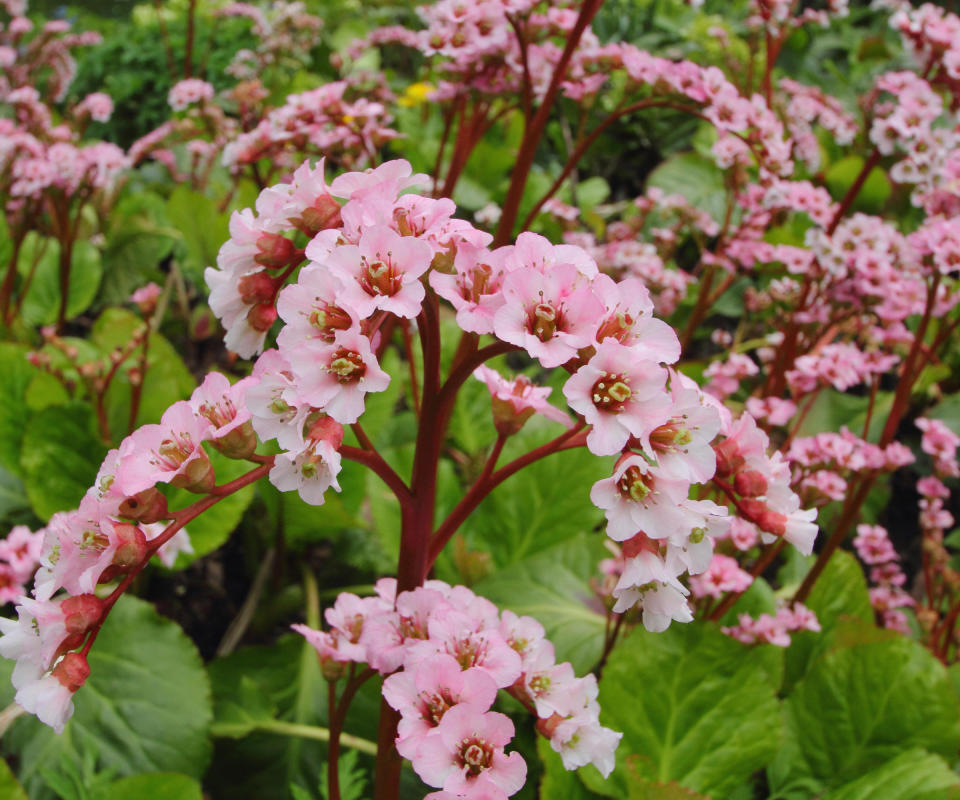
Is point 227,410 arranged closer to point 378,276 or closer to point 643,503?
point 378,276

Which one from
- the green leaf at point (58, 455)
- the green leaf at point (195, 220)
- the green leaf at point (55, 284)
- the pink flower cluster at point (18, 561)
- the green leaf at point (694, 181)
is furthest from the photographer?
the green leaf at point (694, 181)

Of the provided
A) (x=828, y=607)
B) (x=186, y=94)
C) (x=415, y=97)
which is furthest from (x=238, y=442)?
(x=415, y=97)

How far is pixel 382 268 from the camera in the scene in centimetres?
54

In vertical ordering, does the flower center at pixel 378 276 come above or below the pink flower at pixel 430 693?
above

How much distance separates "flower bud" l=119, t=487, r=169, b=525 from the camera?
54 cm

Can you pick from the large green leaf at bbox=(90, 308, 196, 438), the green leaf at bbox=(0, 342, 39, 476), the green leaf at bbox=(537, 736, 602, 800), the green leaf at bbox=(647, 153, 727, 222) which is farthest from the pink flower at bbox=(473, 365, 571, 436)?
the green leaf at bbox=(647, 153, 727, 222)

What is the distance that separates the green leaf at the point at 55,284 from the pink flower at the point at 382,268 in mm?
1728

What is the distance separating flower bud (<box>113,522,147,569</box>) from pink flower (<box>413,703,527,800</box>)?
23cm

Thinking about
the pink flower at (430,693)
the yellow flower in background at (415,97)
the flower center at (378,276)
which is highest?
the flower center at (378,276)

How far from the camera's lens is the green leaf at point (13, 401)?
1487 millimetres

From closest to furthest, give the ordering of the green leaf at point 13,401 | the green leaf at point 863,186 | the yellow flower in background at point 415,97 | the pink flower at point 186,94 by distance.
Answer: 1. the green leaf at point 13,401
2. the pink flower at point 186,94
3. the green leaf at point 863,186
4. the yellow flower in background at point 415,97

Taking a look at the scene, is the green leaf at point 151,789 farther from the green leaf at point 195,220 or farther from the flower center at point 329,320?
the green leaf at point 195,220

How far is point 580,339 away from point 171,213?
1.55m

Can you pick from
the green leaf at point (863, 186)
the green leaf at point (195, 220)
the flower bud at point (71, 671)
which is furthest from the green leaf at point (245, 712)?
the green leaf at point (863, 186)
